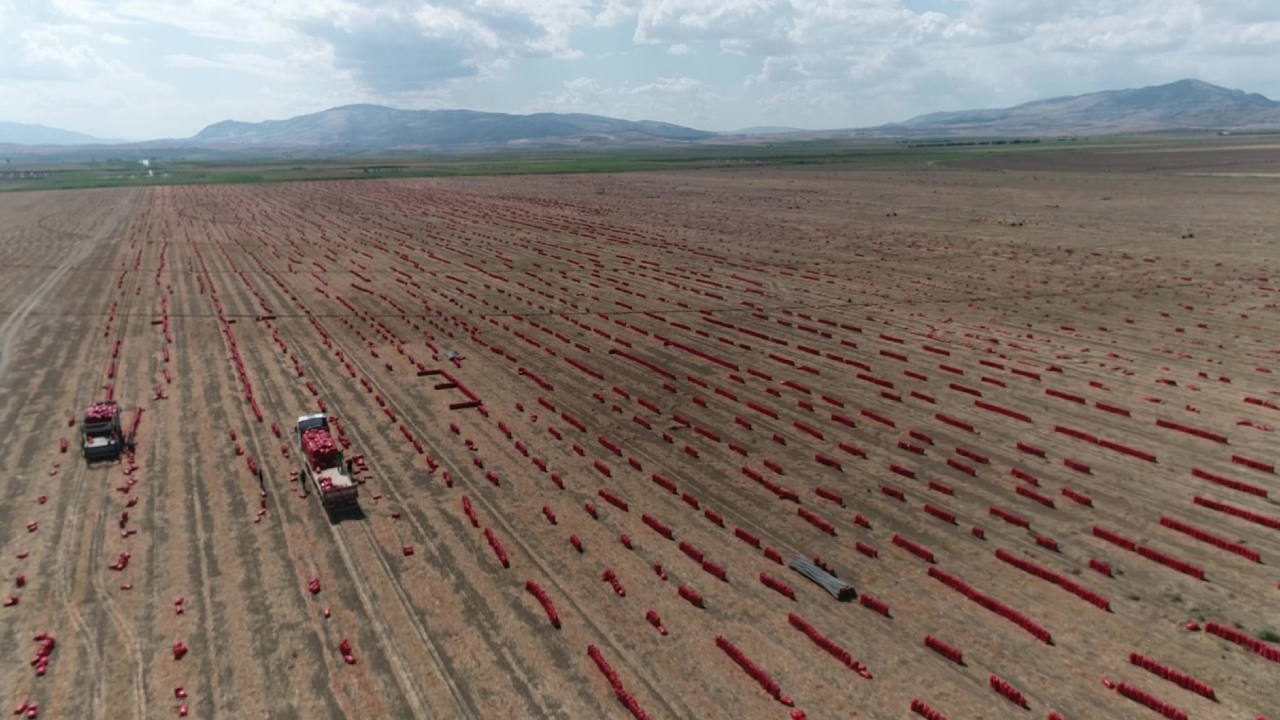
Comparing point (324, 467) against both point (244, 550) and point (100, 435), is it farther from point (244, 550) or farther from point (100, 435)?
point (100, 435)

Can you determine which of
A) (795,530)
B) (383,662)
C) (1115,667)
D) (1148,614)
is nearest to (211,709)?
(383,662)

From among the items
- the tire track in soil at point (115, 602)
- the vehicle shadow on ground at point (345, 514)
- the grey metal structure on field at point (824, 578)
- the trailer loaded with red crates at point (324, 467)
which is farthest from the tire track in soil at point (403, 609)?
the grey metal structure on field at point (824, 578)

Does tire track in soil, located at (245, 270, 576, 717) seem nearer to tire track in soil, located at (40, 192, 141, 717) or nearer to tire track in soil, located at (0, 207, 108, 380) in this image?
tire track in soil, located at (40, 192, 141, 717)

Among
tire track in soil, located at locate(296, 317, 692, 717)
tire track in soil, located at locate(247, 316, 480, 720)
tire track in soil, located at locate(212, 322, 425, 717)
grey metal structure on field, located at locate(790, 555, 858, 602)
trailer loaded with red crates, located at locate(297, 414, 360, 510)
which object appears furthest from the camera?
trailer loaded with red crates, located at locate(297, 414, 360, 510)

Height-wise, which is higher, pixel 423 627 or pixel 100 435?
pixel 100 435

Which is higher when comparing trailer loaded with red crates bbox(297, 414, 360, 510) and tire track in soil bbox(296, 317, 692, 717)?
trailer loaded with red crates bbox(297, 414, 360, 510)

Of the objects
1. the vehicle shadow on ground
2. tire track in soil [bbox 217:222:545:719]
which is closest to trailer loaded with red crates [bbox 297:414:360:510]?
the vehicle shadow on ground

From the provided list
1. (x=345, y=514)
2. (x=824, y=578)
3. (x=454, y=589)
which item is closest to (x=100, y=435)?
(x=345, y=514)
